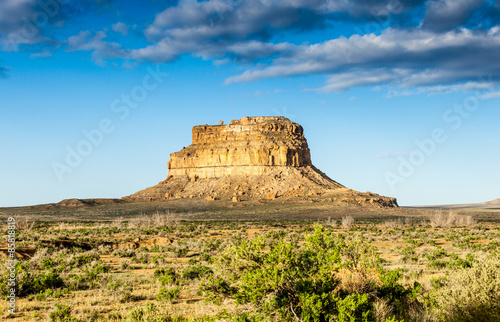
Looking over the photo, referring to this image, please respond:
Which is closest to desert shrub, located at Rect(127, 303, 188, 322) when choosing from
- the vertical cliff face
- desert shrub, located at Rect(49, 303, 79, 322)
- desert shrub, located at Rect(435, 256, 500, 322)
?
desert shrub, located at Rect(49, 303, 79, 322)

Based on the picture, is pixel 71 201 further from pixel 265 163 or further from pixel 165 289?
pixel 165 289

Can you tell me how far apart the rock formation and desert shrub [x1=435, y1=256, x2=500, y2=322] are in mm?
70337

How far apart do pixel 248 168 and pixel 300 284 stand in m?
85.8

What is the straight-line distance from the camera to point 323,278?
6484 millimetres

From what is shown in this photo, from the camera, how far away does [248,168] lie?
9231 centimetres

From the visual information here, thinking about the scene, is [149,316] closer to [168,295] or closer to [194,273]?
[168,295]

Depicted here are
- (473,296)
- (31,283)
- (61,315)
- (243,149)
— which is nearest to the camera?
(473,296)

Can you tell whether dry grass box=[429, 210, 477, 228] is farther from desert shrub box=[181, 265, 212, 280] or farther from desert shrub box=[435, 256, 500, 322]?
desert shrub box=[435, 256, 500, 322]

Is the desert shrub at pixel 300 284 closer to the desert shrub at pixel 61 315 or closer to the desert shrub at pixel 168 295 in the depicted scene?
the desert shrub at pixel 61 315

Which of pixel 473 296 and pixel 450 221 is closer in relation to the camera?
pixel 473 296

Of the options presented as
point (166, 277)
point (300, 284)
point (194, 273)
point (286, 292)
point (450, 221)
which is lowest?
point (450, 221)

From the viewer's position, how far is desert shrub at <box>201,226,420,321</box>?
6.23 metres

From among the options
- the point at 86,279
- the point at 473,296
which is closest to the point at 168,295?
the point at 86,279

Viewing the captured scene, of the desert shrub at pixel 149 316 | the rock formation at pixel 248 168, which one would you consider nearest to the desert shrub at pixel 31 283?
the desert shrub at pixel 149 316
